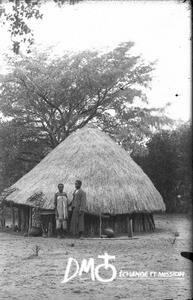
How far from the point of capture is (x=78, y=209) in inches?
540

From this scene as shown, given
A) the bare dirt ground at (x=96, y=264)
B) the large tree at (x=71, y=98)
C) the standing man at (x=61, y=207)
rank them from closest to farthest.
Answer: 1. the bare dirt ground at (x=96, y=264)
2. the standing man at (x=61, y=207)
3. the large tree at (x=71, y=98)

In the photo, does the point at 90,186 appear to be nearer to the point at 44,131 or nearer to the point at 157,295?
the point at 157,295

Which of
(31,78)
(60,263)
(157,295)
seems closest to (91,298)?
(157,295)

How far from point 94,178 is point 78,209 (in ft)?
4.47

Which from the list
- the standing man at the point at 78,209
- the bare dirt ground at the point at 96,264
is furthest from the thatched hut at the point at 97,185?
the bare dirt ground at the point at 96,264

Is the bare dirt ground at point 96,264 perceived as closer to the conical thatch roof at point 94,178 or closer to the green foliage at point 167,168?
the conical thatch roof at point 94,178

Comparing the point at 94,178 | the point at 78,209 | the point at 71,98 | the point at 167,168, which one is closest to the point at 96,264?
the point at 78,209

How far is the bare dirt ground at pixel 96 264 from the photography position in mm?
6672

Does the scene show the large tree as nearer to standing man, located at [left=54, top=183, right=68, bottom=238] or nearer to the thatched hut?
the thatched hut

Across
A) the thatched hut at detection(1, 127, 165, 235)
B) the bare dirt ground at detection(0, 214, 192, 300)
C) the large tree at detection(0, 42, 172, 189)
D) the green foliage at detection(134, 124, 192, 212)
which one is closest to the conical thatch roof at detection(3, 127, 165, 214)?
the thatched hut at detection(1, 127, 165, 235)

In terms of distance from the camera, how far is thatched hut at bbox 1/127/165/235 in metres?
14.2

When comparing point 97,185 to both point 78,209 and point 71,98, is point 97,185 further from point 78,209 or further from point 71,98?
point 71,98

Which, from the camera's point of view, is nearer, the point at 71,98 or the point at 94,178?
the point at 94,178

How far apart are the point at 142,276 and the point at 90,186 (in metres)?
6.79
